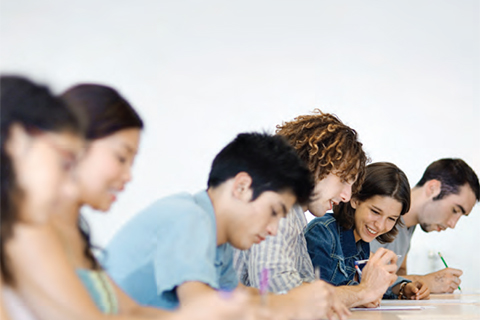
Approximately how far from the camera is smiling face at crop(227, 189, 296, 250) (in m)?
1.11

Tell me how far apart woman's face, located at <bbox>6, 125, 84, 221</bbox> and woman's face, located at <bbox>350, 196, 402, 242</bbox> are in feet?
5.35

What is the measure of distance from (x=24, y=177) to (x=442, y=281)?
2.32 meters

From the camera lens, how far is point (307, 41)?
11.1ft

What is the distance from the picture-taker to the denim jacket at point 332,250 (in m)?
1.89

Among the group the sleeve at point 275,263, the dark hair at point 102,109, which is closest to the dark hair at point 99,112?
the dark hair at point 102,109

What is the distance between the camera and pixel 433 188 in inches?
114

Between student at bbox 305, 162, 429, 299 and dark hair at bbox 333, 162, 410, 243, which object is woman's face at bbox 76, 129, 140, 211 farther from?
dark hair at bbox 333, 162, 410, 243

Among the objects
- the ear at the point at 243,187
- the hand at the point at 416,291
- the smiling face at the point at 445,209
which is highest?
the ear at the point at 243,187

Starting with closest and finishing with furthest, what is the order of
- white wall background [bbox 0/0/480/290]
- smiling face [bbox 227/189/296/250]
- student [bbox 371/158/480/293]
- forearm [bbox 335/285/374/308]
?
1. smiling face [bbox 227/189/296/250]
2. forearm [bbox 335/285/374/308]
3. student [bbox 371/158/480/293]
4. white wall background [bbox 0/0/480/290]

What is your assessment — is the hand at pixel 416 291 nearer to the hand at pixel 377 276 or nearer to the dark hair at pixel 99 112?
the hand at pixel 377 276

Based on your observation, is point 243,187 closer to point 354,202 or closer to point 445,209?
point 354,202

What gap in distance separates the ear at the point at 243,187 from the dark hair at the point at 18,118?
1.78 feet

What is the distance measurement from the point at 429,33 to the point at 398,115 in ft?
1.55

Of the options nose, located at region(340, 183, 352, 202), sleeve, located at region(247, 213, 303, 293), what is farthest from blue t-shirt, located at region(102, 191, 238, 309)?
nose, located at region(340, 183, 352, 202)
